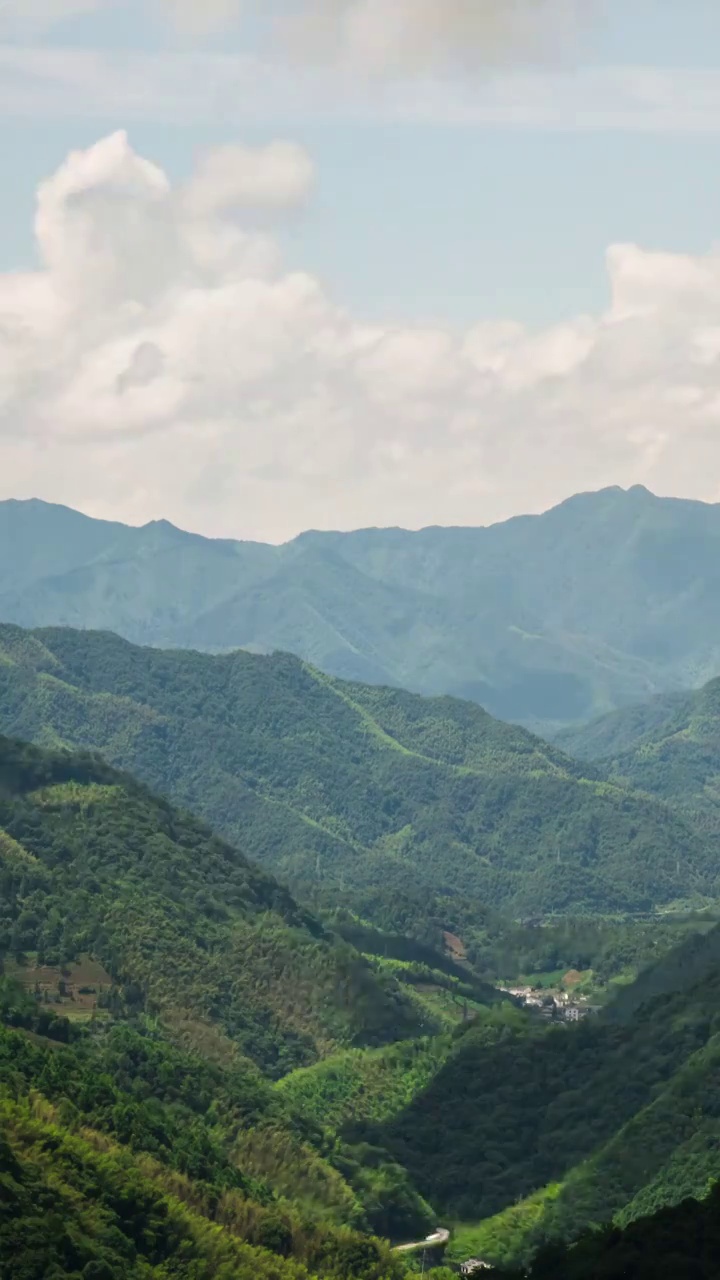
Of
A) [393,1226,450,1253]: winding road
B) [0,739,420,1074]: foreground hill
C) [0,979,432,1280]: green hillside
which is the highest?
[0,739,420,1074]: foreground hill

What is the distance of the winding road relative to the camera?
137 metres

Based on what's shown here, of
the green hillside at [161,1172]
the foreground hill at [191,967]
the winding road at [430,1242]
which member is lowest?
the winding road at [430,1242]

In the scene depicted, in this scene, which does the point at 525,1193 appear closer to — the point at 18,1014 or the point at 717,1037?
the point at 717,1037

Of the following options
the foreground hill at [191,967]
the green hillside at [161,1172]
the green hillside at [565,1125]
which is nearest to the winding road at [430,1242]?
the green hillside at [565,1125]

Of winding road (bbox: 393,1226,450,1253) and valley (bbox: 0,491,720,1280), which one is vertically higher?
valley (bbox: 0,491,720,1280)

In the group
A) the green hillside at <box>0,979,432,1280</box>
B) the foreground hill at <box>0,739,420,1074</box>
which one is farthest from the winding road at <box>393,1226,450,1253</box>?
the foreground hill at <box>0,739,420,1074</box>

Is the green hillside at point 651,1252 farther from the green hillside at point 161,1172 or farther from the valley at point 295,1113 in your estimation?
the green hillside at point 161,1172

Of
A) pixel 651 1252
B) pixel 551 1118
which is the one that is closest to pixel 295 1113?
pixel 551 1118

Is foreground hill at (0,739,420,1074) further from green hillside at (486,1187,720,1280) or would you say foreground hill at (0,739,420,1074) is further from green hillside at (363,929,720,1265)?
green hillside at (486,1187,720,1280)

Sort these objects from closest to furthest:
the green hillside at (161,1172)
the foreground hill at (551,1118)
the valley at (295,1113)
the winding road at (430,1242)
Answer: the green hillside at (161,1172), the valley at (295,1113), the foreground hill at (551,1118), the winding road at (430,1242)

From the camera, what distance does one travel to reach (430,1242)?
139 m

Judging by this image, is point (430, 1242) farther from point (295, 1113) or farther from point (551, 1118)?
point (295, 1113)

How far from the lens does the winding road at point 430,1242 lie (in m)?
137

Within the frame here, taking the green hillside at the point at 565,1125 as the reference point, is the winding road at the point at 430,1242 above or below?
below
